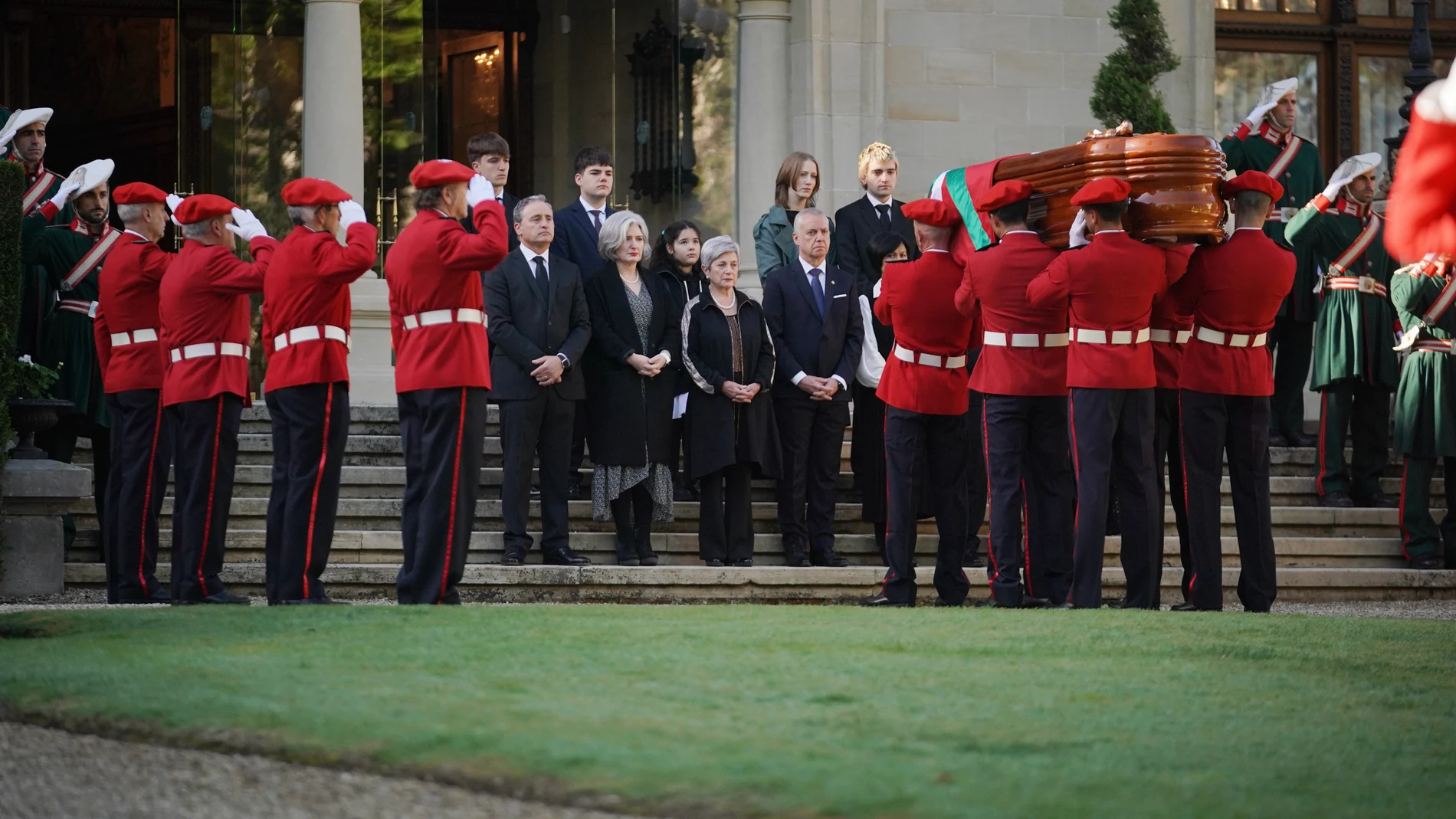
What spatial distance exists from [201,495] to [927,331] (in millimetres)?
3520

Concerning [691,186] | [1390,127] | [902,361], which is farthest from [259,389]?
[1390,127]

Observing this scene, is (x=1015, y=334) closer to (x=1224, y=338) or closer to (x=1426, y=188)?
(x=1224, y=338)

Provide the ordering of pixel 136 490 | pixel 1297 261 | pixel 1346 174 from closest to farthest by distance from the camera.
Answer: pixel 136 490
pixel 1346 174
pixel 1297 261

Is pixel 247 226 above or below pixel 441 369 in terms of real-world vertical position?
above

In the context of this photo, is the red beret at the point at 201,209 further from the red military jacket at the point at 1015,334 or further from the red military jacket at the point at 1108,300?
the red military jacket at the point at 1108,300

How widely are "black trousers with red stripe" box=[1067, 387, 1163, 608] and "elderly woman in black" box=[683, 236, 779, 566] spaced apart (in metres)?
2.34

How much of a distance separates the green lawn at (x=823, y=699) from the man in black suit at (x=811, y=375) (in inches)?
125

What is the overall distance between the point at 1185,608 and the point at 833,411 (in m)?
2.65

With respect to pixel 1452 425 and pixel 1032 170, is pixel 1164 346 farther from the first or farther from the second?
pixel 1452 425

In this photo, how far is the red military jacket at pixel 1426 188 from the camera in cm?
307

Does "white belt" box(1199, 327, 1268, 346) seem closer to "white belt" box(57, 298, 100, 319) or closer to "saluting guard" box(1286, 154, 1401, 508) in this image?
"saluting guard" box(1286, 154, 1401, 508)

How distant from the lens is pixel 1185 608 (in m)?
9.38

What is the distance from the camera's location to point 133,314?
9633 millimetres

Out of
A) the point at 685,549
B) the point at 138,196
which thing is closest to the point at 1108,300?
the point at 685,549
